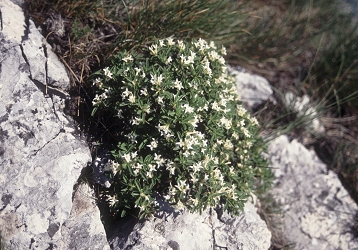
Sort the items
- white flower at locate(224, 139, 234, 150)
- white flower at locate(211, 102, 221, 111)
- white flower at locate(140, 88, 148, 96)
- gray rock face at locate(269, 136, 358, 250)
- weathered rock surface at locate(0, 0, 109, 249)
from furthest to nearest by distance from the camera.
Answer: gray rock face at locate(269, 136, 358, 250)
white flower at locate(224, 139, 234, 150)
white flower at locate(211, 102, 221, 111)
white flower at locate(140, 88, 148, 96)
weathered rock surface at locate(0, 0, 109, 249)

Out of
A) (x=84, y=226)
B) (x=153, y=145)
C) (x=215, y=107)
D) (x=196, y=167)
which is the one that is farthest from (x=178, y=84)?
(x=84, y=226)

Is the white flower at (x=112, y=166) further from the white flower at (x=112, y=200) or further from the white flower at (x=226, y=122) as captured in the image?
the white flower at (x=226, y=122)

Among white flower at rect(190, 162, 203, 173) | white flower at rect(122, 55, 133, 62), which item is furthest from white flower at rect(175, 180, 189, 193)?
white flower at rect(122, 55, 133, 62)

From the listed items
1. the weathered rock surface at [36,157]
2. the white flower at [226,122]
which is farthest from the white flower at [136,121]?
the white flower at [226,122]

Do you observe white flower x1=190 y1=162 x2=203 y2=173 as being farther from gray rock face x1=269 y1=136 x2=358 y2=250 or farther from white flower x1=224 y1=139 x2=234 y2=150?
gray rock face x1=269 y1=136 x2=358 y2=250

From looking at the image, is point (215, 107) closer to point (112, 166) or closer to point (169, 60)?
point (169, 60)
